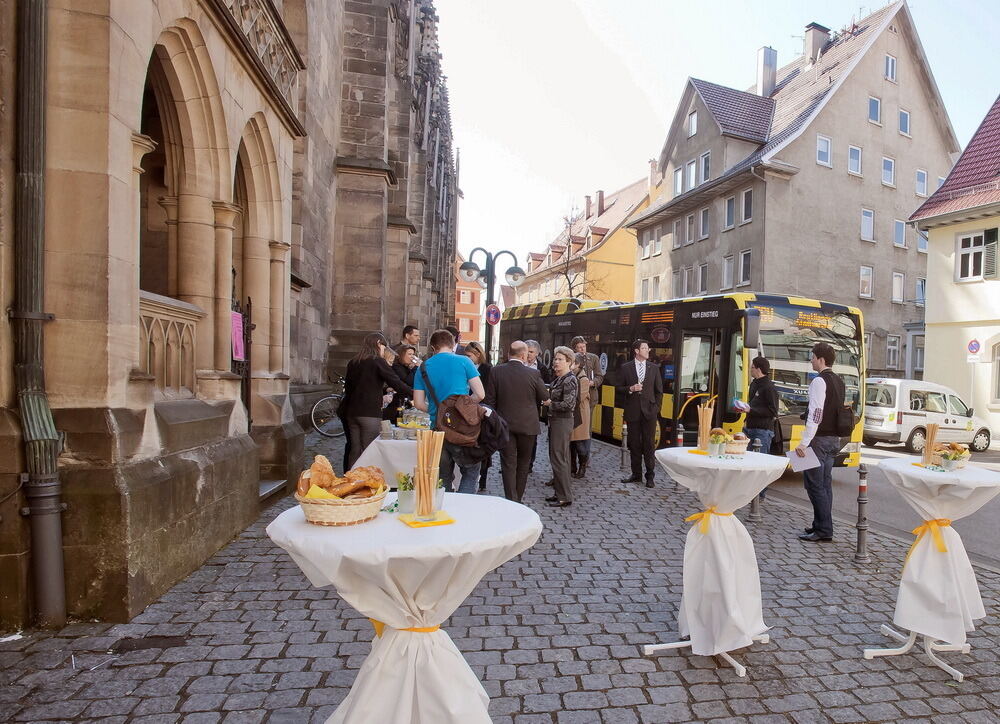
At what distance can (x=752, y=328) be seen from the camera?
1026 centimetres

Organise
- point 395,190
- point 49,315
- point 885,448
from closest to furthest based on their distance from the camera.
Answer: point 49,315 < point 885,448 < point 395,190

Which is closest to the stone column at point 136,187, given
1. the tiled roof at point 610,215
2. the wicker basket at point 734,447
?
the wicker basket at point 734,447

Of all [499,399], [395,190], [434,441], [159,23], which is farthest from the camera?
[395,190]

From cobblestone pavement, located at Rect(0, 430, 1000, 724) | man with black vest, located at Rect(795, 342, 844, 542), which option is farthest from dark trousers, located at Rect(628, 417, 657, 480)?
cobblestone pavement, located at Rect(0, 430, 1000, 724)

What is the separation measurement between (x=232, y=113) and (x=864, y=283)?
3073cm

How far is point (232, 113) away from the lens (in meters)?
6.16

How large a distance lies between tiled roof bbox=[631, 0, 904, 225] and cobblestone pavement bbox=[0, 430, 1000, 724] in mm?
26331

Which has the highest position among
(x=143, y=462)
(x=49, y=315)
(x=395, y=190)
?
(x=395, y=190)

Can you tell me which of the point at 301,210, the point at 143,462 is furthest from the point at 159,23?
the point at 301,210

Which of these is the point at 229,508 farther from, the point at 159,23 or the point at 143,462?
the point at 159,23

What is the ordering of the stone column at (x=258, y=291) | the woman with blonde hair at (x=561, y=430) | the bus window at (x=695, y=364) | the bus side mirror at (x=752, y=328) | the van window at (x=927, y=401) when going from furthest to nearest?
1. the van window at (x=927, y=401)
2. the bus window at (x=695, y=364)
3. the bus side mirror at (x=752, y=328)
4. the woman with blonde hair at (x=561, y=430)
5. the stone column at (x=258, y=291)

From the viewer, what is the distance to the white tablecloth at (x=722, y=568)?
3877 millimetres

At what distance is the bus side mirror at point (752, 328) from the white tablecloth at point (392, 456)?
Result: 5975 mm

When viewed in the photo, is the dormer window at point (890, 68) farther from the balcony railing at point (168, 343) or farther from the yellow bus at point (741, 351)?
the balcony railing at point (168, 343)
